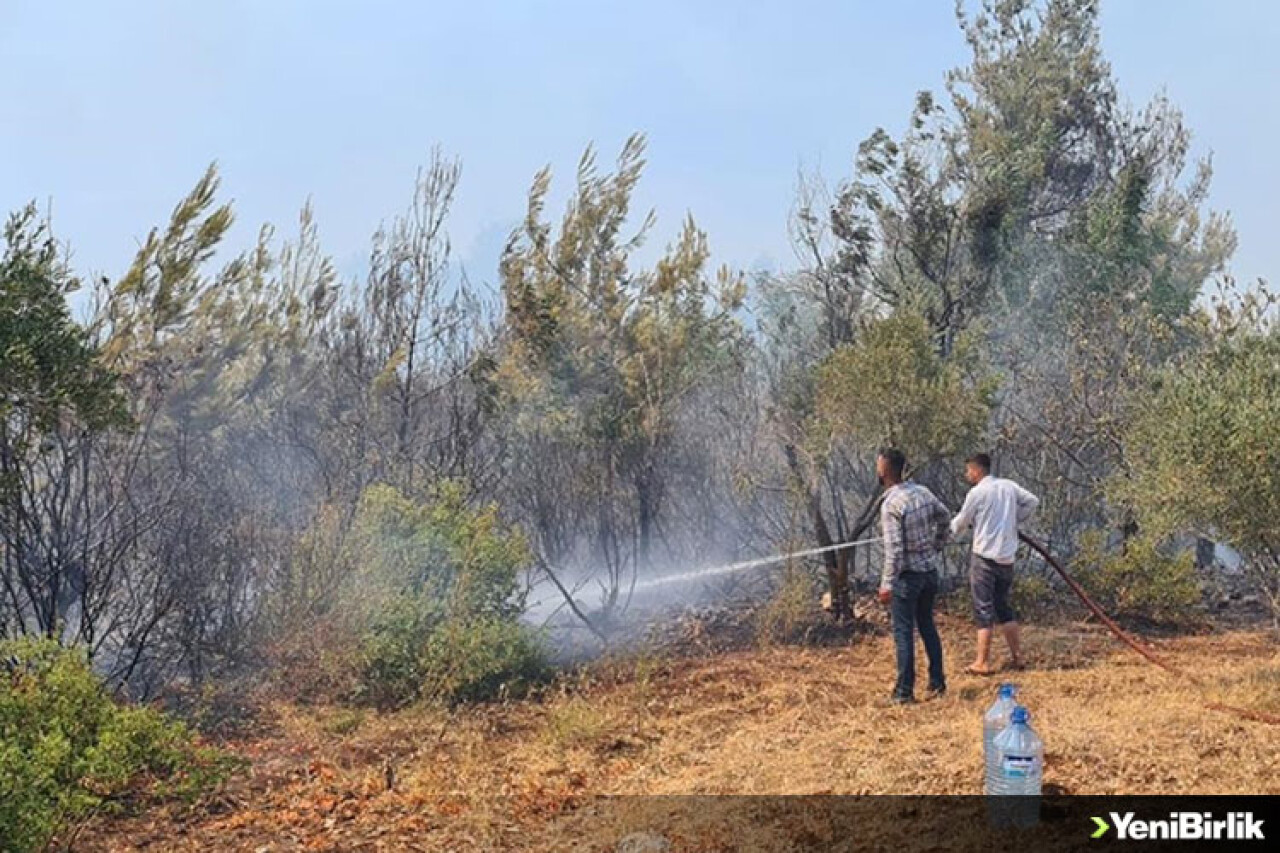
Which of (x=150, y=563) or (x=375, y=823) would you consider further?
(x=150, y=563)

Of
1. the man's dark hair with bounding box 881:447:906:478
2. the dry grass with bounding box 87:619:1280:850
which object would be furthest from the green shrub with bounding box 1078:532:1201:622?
the man's dark hair with bounding box 881:447:906:478

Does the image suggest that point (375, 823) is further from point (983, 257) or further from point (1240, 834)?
point (983, 257)

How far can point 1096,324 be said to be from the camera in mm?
12094

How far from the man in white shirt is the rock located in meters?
3.75


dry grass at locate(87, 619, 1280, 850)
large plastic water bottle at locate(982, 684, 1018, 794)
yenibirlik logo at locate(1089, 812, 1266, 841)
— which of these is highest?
large plastic water bottle at locate(982, 684, 1018, 794)

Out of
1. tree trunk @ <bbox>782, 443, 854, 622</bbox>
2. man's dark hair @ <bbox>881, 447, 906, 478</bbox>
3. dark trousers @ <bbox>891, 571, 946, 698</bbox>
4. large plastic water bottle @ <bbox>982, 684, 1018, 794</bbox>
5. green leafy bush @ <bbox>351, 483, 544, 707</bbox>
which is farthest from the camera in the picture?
tree trunk @ <bbox>782, 443, 854, 622</bbox>

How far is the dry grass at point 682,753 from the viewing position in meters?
4.68

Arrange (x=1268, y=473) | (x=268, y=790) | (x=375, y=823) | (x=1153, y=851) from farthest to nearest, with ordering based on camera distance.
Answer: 1. (x=1268, y=473)
2. (x=268, y=790)
3. (x=375, y=823)
4. (x=1153, y=851)

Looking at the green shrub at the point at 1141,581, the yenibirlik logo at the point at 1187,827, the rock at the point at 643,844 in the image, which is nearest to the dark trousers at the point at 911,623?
the yenibirlik logo at the point at 1187,827

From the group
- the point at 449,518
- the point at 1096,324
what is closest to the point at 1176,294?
the point at 1096,324

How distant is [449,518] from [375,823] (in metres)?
3.76

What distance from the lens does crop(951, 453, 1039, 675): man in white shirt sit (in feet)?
23.9

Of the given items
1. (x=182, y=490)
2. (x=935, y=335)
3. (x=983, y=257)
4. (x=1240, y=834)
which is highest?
(x=983, y=257)

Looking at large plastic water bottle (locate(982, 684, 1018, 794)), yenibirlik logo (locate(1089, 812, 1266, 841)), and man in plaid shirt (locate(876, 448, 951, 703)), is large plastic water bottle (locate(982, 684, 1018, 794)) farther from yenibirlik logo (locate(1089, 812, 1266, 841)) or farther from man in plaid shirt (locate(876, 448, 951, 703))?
man in plaid shirt (locate(876, 448, 951, 703))
